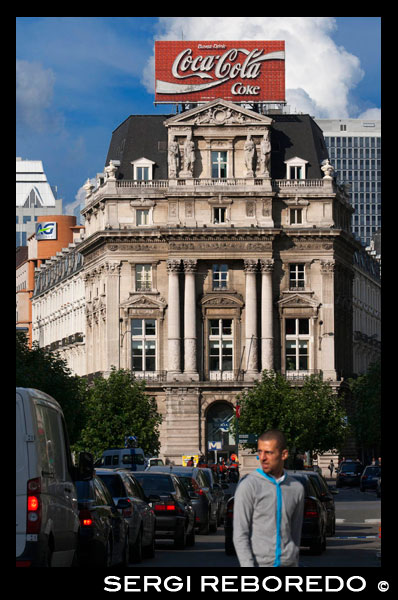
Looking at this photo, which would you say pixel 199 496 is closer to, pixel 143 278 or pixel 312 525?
pixel 312 525

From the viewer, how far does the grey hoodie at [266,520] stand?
48.1 feet

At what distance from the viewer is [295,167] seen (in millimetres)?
127750

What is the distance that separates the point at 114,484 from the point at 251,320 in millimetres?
90659

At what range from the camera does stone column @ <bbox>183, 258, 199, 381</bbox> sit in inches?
4803

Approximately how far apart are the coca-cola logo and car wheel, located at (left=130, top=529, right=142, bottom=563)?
96.5 meters

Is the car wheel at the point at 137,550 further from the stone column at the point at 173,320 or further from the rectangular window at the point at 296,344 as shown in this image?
the rectangular window at the point at 296,344

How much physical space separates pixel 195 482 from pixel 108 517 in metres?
18.4

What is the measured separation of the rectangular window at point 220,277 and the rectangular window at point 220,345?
257cm

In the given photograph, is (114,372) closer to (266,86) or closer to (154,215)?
(154,215)

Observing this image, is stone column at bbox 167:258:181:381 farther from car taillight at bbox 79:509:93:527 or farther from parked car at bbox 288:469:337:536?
car taillight at bbox 79:509:93:527

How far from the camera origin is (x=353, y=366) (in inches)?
5541

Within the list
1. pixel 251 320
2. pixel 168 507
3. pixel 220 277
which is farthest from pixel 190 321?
pixel 168 507

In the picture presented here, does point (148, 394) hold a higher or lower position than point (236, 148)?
lower
